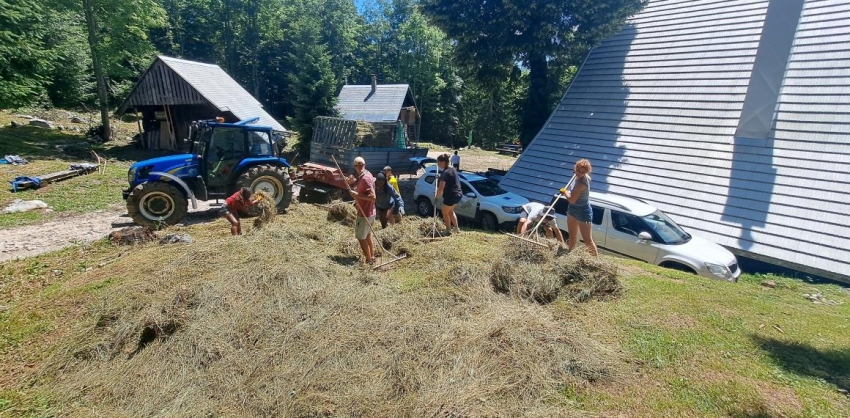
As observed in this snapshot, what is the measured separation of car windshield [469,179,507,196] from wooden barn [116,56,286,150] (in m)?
11.3

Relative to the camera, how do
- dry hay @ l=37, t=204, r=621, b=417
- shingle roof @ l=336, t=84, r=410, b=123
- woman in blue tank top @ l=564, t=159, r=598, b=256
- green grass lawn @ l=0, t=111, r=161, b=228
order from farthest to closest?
shingle roof @ l=336, t=84, r=410, b=123
green grass lawn @ l=0, t=111, r=161, b=228
woman in blue tank top @ l=564, t=159, r=598, b=256
dry hay @ l=37, t=204, r=621, b=417

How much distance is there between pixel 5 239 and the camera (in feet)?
25.8

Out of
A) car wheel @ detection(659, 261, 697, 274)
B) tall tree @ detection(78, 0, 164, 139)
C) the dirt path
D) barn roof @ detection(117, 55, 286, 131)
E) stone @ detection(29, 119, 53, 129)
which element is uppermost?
tall tree @ detection(78, 0, 164, 139)

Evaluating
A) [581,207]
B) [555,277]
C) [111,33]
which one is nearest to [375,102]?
[111,33]

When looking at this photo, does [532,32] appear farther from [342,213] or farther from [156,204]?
[156,204]

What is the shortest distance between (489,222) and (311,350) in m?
7.27

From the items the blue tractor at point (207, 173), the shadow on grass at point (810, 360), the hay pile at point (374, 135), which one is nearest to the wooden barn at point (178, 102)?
the hay pile at point (374, 135)

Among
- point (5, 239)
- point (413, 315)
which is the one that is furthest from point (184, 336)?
point (5, 239)

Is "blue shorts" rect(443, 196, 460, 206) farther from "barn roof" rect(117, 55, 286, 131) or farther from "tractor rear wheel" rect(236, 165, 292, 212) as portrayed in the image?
"barn roof" rect(117, 55, 286, 131)

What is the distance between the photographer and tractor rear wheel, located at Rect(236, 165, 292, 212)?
9.52 m

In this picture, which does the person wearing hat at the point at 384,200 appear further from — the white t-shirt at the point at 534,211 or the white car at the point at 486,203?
the white t-shirt at the point at 534,211

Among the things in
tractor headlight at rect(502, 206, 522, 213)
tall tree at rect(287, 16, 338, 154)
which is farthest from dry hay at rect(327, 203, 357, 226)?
tall tree at rect(287, 16, 338, 154)

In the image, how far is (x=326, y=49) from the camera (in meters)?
32.8

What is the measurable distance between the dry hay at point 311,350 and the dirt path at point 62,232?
365 centimetres
